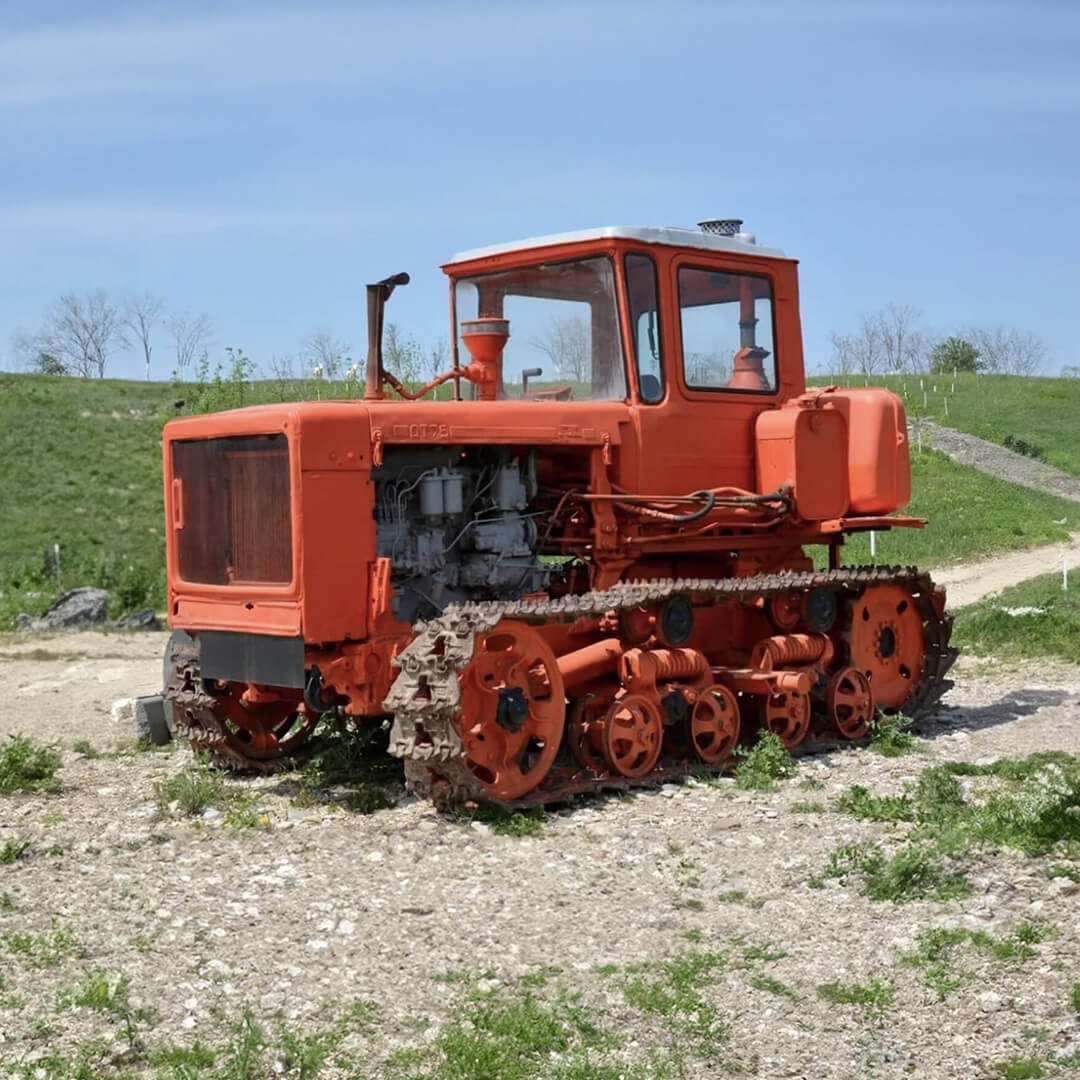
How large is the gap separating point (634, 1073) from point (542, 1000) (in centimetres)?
84

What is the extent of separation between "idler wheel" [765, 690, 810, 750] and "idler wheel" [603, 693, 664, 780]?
122 cm

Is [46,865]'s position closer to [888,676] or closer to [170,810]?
[170,810]

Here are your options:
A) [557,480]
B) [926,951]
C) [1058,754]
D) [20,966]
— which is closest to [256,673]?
[557,480]

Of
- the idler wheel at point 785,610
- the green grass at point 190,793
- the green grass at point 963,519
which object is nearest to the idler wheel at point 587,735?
the idler wheel at point 785,610

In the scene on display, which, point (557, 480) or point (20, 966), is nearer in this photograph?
point (20, 966)

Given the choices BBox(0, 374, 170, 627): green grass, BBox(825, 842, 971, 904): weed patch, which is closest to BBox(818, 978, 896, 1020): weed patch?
BBox(825, 842, 971, 904): weed patch

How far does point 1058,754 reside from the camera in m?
10.5

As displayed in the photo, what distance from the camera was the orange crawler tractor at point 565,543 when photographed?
9.11 meters

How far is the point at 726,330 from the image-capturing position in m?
11.4

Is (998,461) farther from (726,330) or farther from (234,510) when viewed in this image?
(234,510)

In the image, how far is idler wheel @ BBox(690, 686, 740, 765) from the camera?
10.2 m

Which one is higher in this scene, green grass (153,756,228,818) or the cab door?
the cab door

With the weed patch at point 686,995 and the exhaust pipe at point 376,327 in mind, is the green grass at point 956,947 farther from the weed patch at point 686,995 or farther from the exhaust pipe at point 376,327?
the exhaust pipe at point 376,327

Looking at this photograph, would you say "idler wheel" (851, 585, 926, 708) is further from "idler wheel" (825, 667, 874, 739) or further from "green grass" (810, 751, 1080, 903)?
"green grass" (810, 751, 1080, 903)
